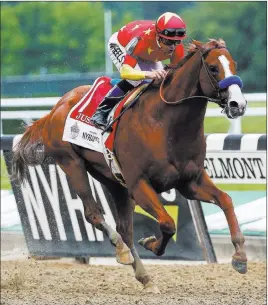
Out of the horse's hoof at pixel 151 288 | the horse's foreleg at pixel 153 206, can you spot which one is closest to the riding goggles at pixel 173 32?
the horse's foreleg at pixel 153 206

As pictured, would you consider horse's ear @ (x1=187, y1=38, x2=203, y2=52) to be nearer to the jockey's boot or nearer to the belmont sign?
the jockey's boot

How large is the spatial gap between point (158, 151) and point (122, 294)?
1314 mm

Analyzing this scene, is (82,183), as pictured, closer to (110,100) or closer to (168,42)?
(110,100)

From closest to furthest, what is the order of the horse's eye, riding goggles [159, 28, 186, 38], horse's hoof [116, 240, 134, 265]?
the horse's eye < riding goggles [159, 28, 186, 38] < horse's hoof [116, 240, 134, 265]

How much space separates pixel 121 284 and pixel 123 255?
89 cm

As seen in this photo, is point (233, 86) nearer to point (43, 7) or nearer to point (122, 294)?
point (122, 294)

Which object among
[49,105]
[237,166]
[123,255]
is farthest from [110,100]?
[49,105]

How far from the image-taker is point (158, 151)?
607 cm

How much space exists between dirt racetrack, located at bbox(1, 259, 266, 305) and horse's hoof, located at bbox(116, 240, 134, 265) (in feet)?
0.81

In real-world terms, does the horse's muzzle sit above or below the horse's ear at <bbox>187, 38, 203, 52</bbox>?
below

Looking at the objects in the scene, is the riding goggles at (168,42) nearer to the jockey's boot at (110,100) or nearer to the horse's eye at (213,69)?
the horse's eye at (213,69)

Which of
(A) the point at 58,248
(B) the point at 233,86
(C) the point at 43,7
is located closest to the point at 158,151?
(B) the point at 233,86

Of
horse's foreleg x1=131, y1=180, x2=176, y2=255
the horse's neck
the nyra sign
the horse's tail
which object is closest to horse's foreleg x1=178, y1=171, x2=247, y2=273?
horse's foreleg x1=131, y1=180, x2=176, y2=255

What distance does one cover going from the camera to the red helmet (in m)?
6.04
